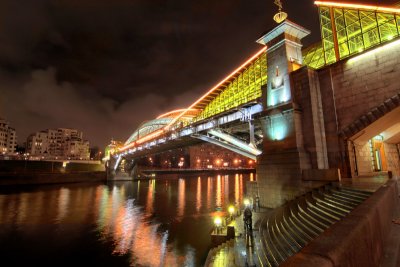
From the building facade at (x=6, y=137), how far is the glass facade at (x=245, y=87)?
3870 inches

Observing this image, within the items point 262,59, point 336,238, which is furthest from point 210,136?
point 336,238

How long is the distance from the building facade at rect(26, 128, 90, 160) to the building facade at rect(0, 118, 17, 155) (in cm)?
1050

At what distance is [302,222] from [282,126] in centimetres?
917

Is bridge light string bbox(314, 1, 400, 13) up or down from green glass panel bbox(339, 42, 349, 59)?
up

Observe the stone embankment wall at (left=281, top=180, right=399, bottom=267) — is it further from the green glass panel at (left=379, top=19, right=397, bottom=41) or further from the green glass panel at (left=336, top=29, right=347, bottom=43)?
the green glass panel at (left=336, top=29, right=347, bottom=43)

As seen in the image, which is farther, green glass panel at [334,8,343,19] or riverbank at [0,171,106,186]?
riverbank at [0,171,106,186]

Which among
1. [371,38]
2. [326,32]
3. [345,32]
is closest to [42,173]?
[326,32]

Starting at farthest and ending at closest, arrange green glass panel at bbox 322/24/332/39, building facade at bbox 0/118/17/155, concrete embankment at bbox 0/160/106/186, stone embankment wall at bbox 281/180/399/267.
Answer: building facade at bbox 0/118/17/155 → concrete embankment at bbox 0/160/106/186 → green glass panel at bbox 322/24/332/39 → stone embankment wall at bbox 281/180/399/267

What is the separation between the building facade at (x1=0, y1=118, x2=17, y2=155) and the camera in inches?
3716

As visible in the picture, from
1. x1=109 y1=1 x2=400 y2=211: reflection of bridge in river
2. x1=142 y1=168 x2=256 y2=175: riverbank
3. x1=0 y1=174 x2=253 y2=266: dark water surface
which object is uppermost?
x1=109 y1=1 x2=400 y2=211: reflection of bridge in river

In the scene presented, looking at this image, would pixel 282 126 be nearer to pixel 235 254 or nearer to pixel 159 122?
pixel 235 254

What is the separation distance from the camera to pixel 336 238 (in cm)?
293

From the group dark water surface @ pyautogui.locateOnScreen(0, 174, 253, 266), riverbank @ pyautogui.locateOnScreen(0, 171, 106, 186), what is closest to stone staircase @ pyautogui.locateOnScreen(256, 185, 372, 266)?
dark water surface @ pyautogui.locateOnScreen(0, 174, 253, 266)

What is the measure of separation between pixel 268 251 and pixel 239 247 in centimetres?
133
